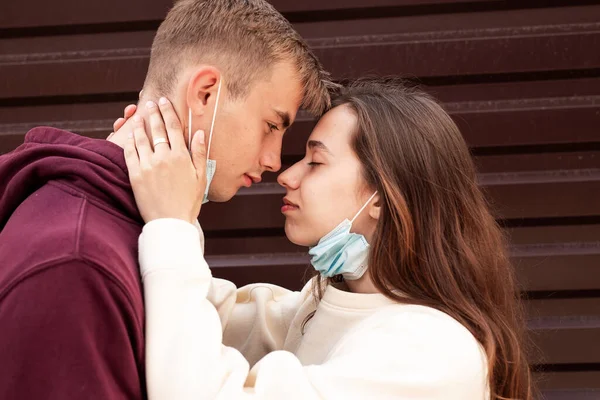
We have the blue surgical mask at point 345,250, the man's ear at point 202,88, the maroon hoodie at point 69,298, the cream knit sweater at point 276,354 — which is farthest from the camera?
the blue surgical mask at point 345,250

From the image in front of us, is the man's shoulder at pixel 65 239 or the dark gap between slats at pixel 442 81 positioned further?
the dark gap between slats at pixel 442 81

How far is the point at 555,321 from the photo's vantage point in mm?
3588

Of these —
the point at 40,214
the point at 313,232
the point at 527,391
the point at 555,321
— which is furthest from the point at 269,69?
the point at 555,321

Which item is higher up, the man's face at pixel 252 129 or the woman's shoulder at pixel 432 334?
the man's face at pixel 252 129

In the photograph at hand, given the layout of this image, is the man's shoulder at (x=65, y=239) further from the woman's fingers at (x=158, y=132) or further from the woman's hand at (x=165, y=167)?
the woman's fingers at (x=158, y=132)

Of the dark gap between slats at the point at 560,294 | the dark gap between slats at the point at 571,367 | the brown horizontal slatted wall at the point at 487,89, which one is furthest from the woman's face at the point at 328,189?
the dark gap between slats at the point at 571,367

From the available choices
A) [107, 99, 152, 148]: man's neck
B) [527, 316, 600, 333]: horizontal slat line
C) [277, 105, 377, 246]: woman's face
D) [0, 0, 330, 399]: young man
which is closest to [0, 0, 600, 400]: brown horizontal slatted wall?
[527, 316, 600, 333]: horizontal slat line

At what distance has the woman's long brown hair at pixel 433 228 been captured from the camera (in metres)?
2.34

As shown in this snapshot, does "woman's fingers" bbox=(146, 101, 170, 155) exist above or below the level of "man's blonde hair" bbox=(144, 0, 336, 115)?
below

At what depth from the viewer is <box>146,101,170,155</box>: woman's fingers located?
2156mm

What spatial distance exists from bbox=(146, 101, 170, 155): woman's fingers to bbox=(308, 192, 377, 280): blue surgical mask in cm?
60

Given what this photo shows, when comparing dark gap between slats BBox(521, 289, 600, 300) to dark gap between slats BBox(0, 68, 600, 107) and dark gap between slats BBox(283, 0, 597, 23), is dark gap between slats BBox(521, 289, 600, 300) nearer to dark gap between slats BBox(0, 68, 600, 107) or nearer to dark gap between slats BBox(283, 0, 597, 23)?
dark gap between slats BBox(0, 68, 600, 107)

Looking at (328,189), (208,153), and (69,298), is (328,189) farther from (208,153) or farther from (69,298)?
(69,298)

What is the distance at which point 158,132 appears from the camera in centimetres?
219
